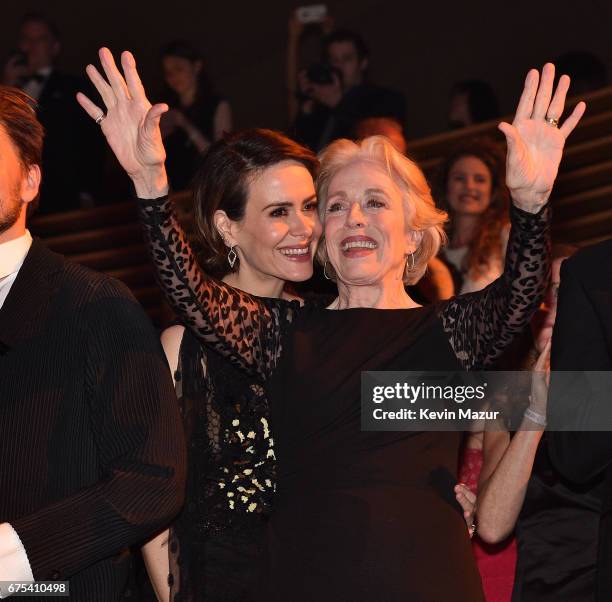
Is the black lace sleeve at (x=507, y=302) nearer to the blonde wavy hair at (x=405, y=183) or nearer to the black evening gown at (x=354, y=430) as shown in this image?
the black evening gown at (x=354, y=430)

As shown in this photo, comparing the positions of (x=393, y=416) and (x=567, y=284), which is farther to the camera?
(x=393, y=416)

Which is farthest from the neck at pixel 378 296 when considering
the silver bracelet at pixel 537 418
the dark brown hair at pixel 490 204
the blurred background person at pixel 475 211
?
the dark brown hair at pixel 490 204

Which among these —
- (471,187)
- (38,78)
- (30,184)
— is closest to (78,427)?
(30,184)

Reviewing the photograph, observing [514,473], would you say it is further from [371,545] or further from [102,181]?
[102,181]

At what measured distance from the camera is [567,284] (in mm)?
2258

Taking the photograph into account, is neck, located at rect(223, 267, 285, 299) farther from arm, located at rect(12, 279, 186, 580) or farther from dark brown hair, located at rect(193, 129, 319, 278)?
arm, located at rect(12, 279, 186, 580)

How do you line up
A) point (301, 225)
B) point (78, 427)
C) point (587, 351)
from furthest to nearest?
1. point (301, 225)
2. point (78, 427)
3. point (587, 351)

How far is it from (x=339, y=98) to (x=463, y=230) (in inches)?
65.8

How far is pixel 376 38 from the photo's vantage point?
9.54m

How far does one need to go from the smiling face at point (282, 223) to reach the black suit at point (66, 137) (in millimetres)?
3698

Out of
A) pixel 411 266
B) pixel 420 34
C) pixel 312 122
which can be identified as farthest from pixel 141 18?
pixel 411 266

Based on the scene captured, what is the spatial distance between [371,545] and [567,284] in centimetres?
77

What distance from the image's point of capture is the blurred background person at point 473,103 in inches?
284

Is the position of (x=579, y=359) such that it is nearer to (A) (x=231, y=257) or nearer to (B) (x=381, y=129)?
(A) (x=231, y=257)
